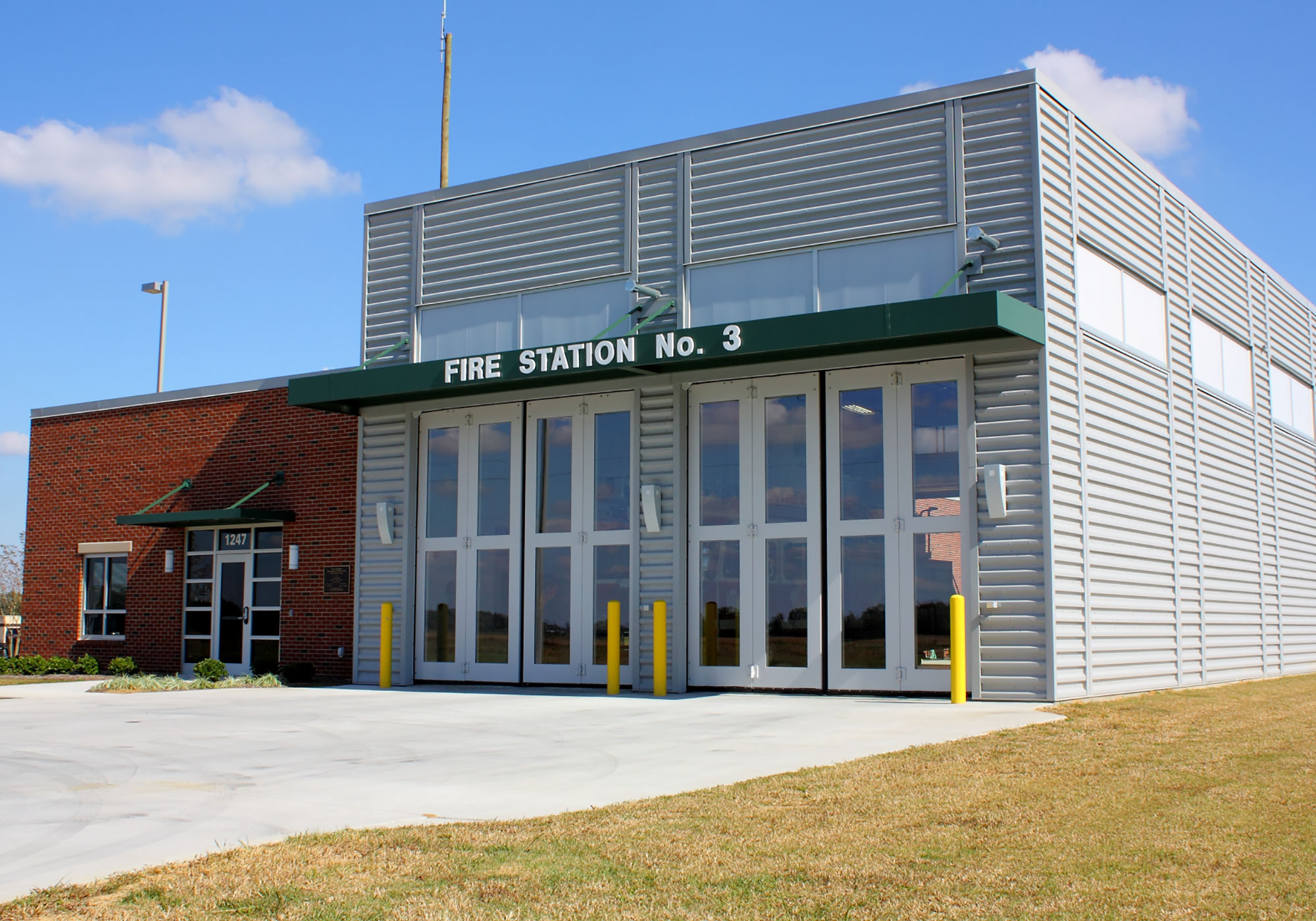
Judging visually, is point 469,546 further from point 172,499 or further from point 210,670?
point 172,499

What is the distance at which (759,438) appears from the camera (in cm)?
1656

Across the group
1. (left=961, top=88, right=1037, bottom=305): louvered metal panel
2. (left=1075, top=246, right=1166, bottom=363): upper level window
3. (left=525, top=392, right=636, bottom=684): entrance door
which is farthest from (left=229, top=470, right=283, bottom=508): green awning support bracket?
(left=1075, top=246, right=1166, bottom=363): upper level window

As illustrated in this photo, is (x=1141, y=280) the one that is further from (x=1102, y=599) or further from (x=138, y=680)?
(x=138, y=680)

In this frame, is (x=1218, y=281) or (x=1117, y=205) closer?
(x=1117, y=205)

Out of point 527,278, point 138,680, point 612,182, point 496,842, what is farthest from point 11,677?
point 496,842

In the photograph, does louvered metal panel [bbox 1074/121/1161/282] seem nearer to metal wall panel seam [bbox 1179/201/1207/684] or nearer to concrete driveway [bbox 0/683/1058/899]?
metal wall panel seam [bbox 1179/201/1207/684]

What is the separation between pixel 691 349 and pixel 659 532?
277 cm

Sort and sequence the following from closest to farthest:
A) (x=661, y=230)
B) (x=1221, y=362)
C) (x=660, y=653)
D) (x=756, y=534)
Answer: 1. (x=660, y=653)
2. (x=756, y=534)
3. (x=661, y=230)
4. (x=1221, y=362)

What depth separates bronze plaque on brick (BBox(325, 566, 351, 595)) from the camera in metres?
20.0

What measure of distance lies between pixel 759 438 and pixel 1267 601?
10.6 meters

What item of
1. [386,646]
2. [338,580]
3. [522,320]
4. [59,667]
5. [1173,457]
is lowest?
[59,667]

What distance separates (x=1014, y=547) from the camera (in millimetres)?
14633

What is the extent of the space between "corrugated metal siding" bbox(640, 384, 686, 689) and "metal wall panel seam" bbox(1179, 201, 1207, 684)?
7874 mm

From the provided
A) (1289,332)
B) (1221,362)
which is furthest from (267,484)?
(1289,332)
